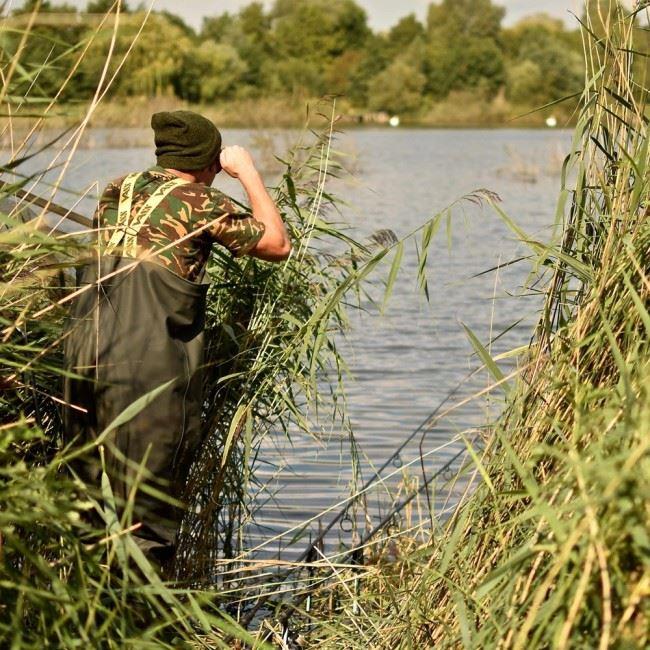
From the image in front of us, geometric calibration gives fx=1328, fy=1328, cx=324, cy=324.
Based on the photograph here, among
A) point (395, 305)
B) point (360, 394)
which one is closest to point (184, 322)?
point (360, 394)

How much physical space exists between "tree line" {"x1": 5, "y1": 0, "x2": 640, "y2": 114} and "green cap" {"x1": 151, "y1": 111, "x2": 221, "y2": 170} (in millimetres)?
49525

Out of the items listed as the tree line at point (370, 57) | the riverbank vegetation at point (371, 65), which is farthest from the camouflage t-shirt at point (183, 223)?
the tree line at point (370, 57)

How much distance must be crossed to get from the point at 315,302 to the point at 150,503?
1.18m

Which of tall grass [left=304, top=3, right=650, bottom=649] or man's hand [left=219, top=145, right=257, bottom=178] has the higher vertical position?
man's hand [left=219, top=145, right=257, bottom=178]

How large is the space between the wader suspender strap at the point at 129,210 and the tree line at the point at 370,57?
49736mm

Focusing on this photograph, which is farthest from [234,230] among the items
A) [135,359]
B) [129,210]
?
[135,359]

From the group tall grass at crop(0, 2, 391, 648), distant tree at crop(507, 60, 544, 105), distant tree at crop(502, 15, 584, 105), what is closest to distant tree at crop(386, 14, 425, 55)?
distant tree at crop(502, 15, 584, 105)

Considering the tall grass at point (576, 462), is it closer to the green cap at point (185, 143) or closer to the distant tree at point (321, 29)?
the green cap at point (185, 143)

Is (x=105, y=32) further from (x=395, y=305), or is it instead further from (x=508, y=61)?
(x=508, y=61)

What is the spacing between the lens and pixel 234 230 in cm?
443

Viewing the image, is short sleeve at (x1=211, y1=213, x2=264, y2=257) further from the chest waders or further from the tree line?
the tree line

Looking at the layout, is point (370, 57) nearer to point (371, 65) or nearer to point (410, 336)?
point (371, 65)

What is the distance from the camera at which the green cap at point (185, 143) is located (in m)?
4.55

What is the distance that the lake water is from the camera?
7.36m
